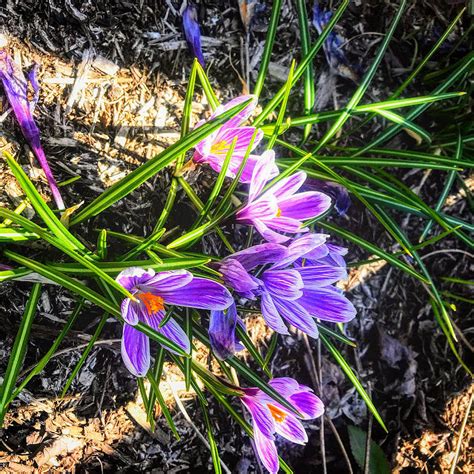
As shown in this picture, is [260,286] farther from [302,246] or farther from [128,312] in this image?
[128,312]

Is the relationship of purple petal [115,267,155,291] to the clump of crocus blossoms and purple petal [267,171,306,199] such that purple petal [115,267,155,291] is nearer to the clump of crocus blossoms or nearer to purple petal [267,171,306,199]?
the clump of crocus blossoms

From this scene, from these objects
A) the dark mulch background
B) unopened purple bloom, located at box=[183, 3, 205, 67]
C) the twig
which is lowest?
the twig

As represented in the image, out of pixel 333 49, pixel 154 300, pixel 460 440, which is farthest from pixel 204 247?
pixel 460 440

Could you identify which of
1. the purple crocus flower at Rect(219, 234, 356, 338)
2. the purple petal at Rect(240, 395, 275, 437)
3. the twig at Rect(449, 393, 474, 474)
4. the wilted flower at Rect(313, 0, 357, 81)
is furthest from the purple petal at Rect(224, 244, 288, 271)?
the twig at Rect(449, 393, 474, 474)

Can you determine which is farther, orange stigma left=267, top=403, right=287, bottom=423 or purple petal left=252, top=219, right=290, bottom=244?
orange stigma left=267, top=403, right=287, bottom=423

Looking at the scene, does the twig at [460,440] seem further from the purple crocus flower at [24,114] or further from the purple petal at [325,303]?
the purple crocus flower at [24,114]

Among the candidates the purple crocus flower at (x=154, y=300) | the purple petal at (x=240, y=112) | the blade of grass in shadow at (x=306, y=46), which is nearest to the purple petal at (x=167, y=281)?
the purple crocus flower at (x=154, y=300)

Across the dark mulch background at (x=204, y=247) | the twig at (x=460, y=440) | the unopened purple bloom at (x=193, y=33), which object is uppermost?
the unopened purple bloom at (x=193, y=33)
